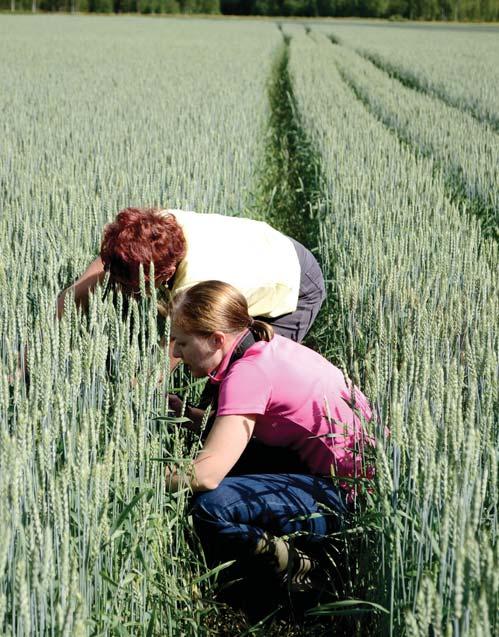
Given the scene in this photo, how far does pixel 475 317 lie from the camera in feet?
8.52

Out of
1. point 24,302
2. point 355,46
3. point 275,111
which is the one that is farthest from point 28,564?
point 355,46

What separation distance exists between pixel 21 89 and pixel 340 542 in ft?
25.5

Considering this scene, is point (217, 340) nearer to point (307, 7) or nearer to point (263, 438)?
point (263, 438)

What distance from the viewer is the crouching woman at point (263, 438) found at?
1986 millimetres

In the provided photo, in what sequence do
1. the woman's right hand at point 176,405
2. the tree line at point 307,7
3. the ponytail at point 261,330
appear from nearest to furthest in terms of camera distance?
the ponytail at point 261,330 < the woman's right hand at point 176,405 < the tree line at point 307,7

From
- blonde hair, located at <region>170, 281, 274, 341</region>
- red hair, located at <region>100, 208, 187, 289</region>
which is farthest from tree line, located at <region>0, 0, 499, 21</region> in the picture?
blonde hair, located at <region>170, 281, 274, 341</region>

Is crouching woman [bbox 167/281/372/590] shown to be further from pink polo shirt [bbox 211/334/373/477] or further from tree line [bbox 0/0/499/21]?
tree line [bbox 0/0/499/21]

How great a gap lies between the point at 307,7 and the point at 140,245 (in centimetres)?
6439

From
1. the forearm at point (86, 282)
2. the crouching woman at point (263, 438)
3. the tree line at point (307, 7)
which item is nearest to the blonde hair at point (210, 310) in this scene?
the crouching woman at point (263, 438)

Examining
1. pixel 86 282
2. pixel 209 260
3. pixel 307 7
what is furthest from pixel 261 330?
pixel 307 7

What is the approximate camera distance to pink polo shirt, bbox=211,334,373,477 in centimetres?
203

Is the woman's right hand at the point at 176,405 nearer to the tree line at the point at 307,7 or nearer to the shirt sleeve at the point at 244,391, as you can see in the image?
the shirt sleeve at the point at 244,391

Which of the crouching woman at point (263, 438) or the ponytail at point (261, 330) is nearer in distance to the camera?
the crouching woman at point (263, 438)

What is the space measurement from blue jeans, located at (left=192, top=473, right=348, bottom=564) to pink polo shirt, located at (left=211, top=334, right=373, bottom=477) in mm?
92
